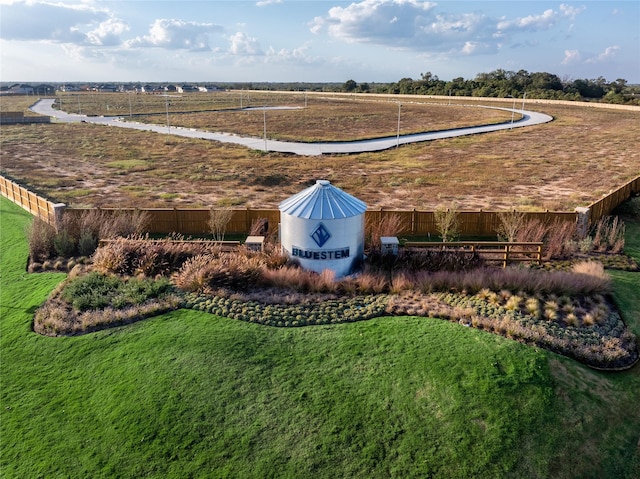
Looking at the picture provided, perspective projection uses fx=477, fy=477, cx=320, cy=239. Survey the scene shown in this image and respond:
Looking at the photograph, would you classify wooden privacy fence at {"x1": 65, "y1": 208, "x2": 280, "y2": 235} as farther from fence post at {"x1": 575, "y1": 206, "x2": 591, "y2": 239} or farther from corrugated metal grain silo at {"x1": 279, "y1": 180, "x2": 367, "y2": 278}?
fence post at {"x1": 575, "y1": 206, "x2": 591, "y2": 239}

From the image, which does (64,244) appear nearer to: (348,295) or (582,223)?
(348,295)

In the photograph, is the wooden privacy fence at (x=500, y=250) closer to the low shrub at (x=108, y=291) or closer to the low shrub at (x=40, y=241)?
the low shrub at (x=108, y=291)

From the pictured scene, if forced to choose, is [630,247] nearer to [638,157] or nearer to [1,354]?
[1,354]

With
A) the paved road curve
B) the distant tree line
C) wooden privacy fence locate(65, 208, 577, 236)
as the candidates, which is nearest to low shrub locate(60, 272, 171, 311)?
wooden privacy fence locate(65, 208, 577, 236)

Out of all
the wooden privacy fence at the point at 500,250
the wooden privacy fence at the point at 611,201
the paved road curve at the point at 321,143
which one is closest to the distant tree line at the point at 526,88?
the paved road curve at the point at 321,143

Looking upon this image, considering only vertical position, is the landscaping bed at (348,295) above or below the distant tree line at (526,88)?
below

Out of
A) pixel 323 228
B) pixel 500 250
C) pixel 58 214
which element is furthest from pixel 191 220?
pixel 500 250

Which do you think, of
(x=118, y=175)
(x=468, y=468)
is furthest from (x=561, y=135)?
(x=468, y=468)
